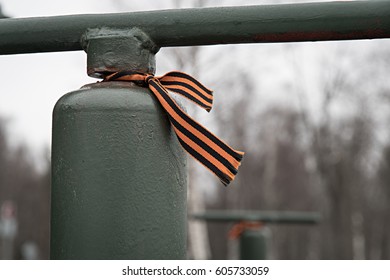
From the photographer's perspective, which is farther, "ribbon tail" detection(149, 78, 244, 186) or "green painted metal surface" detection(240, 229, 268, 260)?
"green painted metal surface" detection(240, 229, 268, 260)

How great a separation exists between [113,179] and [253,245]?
3.71 meters

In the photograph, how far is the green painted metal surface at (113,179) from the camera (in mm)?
847

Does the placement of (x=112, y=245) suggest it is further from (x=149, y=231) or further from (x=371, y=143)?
(x=371, y=143)

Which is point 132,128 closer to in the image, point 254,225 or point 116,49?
point 116,49

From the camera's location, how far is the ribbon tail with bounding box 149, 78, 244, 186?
899 mm

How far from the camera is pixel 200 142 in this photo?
3.00ft

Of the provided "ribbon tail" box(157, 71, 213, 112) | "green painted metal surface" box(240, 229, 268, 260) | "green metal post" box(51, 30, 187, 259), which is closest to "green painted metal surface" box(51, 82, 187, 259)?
"green metal post" box(51, 30, 187, 259)

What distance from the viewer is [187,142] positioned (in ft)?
2.99

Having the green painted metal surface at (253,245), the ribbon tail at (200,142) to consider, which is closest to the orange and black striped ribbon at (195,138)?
the ribbon tail at (200,142)

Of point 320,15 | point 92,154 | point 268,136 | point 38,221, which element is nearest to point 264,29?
point 320,15

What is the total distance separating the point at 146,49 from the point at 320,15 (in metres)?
0.26

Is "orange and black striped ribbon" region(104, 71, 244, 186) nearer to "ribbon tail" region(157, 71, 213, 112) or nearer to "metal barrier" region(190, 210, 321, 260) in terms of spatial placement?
"ribbon tail" region(157, 71, 213, 112)

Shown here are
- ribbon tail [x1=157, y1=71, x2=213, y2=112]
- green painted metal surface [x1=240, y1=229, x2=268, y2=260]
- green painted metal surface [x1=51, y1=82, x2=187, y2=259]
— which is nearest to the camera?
green painted metal surface [x1=51, y1=82, x2=187, y2=259]

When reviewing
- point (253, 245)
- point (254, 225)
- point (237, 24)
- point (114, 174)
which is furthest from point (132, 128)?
point (254, 225)
